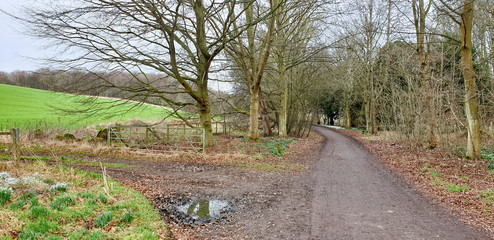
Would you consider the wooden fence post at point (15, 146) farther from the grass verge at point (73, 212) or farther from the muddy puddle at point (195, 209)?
the muddy puddle at point (195, 209)

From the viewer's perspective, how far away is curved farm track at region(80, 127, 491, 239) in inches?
193

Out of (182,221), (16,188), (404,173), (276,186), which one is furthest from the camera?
(404,173)

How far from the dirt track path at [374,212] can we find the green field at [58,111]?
32.2 feet

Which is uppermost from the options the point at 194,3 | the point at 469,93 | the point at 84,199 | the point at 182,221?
the point at 194,3

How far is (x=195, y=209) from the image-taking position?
6137 mm

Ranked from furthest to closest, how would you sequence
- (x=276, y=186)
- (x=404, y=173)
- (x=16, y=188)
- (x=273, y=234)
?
(x=404, y=173)
(x=276, y=186)
(x=16, y=188)
(x=273, y=234)

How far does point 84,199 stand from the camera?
5.64m

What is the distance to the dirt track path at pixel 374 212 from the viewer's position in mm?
4820

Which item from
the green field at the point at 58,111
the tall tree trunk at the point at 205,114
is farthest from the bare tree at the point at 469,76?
the green field at the point at 58,111

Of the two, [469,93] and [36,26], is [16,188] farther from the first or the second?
[469,93]

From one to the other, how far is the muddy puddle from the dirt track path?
1.83 m

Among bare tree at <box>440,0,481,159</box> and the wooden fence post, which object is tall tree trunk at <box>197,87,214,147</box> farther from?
bare tree at <box>440,0,481,159</box>

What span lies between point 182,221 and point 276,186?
131 inches

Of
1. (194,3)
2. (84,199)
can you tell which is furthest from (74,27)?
(84,199)
